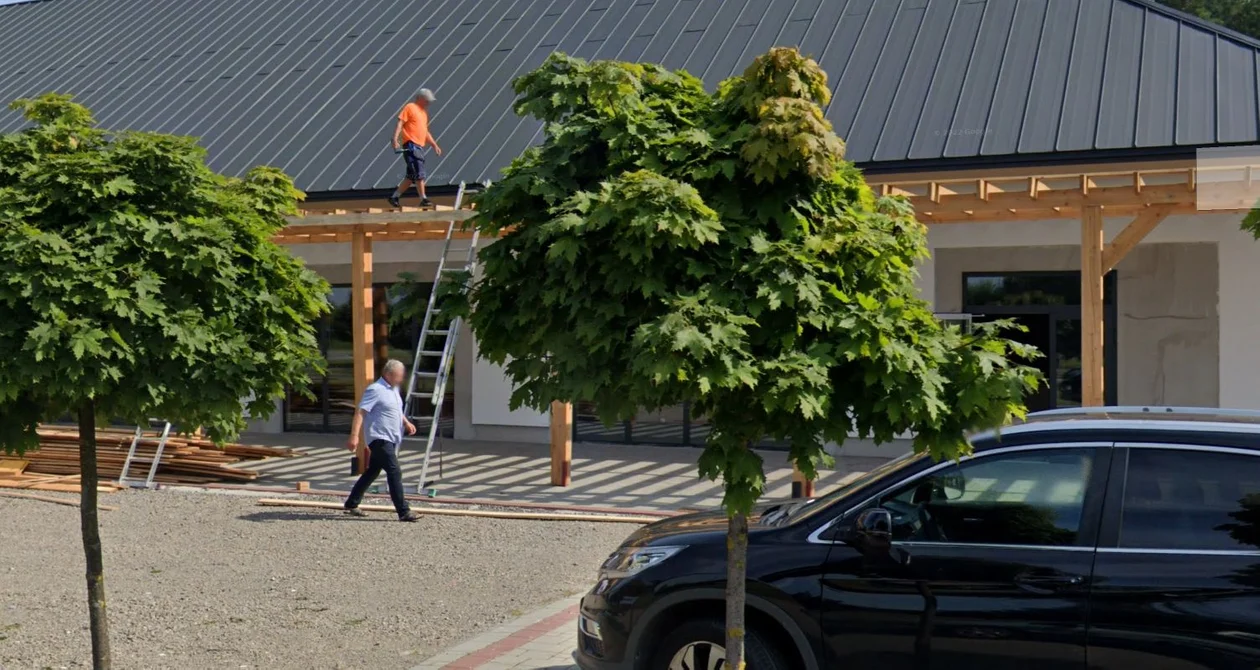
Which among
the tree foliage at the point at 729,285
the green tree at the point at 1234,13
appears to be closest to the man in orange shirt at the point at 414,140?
the tree foliage at the point at 729,285

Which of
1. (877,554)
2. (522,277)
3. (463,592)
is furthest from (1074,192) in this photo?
(522,277)

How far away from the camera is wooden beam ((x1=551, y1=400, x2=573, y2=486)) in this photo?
45.0ft

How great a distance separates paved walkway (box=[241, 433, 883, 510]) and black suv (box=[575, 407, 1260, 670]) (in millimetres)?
7028

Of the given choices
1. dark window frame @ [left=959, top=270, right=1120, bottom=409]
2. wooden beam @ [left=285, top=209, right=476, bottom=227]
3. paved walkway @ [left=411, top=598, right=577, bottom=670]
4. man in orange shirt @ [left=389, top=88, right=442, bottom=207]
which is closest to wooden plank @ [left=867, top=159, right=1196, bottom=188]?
dark window frame @ [left=959, top=270, right=1120, bottom=409]

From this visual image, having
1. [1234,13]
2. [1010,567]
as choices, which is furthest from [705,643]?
[1234,13]

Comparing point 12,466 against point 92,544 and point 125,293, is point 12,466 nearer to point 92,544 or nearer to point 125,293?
point 92,544

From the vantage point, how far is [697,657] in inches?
214

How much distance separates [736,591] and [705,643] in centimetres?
78

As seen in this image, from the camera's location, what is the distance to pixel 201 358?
570 centimetres

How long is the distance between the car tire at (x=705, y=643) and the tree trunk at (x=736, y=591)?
2.00 ft

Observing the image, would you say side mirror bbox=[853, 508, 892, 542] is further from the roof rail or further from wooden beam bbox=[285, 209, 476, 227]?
wooden beam bbox=[285, 209, 476, 227]

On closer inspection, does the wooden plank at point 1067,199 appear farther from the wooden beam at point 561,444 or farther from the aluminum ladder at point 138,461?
the aluminum ladder at point 138,461

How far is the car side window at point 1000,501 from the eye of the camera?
16.6 ft

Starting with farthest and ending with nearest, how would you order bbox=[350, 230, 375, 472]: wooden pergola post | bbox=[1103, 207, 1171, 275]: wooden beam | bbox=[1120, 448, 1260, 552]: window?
bbox=[350, 230, 375, 472]: wooden pergola post, bbox=[1103, 207, 1171, 275]: wooden beam, bbox=[1120, 448, 1260, 552]: window
